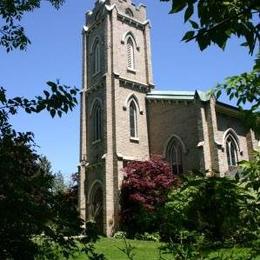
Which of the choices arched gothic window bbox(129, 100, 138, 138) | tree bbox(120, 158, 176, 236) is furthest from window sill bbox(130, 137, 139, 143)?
tree bbox(120, 158, 176, 236)

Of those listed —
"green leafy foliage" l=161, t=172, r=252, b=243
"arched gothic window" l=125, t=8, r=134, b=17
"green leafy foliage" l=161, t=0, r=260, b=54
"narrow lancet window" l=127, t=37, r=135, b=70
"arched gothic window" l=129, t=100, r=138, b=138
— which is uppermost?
"arched gothic window" l=125, t=8, r=134, b=17

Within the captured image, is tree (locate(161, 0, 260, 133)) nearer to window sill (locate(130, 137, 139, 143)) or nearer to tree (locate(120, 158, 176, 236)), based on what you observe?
tree (locate(120, 158, 176, 236))

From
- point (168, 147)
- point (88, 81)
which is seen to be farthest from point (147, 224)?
point (88, 81)

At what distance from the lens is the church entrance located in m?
28.0

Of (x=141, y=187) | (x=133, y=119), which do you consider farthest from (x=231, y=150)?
(x=133, y=119)

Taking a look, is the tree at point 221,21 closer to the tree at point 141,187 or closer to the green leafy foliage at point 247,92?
the green leafy foliage at point 247,92

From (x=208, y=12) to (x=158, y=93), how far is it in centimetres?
2846

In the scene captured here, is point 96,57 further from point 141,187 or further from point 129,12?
point 141,187

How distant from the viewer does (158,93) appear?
3045cm

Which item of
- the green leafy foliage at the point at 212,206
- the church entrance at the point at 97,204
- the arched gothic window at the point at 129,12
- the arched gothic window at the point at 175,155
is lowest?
the green leafy foliage at the point at 212,206

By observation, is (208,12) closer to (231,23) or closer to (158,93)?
(231,23)

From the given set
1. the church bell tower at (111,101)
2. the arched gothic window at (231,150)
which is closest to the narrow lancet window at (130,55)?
the church bell tower at (111,101)

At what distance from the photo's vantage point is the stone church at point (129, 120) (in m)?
25.9

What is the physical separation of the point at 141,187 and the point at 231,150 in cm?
715
